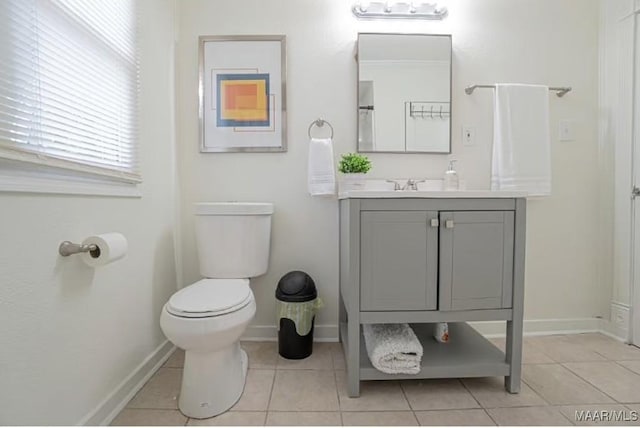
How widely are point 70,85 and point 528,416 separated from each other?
6.37ft

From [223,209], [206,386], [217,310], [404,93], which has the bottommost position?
[206,386]

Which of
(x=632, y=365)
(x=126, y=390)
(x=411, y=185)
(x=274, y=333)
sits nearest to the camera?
A: (x=126, y=390)

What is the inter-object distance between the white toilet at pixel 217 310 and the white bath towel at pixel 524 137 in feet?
4.42

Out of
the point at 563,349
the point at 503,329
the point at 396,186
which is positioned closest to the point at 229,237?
the point at 396,186

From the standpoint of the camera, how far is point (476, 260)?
4.22 feet

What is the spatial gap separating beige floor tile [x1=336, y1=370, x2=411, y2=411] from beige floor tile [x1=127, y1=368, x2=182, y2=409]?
0.67m

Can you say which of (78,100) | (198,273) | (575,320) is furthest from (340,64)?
(575,320)

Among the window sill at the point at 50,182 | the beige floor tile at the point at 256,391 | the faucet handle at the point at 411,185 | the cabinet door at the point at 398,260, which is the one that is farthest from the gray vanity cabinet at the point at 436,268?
the window sill at the point at 50,182

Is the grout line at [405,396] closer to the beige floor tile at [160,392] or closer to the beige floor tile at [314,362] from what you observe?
the beige floor tile at [314,362]

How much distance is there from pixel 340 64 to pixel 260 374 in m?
1.68

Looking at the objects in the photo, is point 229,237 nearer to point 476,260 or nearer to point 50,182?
point 50,182

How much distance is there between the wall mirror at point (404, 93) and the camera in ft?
5.74

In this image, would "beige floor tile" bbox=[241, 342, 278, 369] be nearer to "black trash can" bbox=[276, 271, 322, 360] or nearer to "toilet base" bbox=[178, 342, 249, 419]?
"black trash can" bbox=[276, 271, 322, 360]

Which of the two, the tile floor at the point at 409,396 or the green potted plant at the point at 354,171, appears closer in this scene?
the tile floor at the point at 409,396
